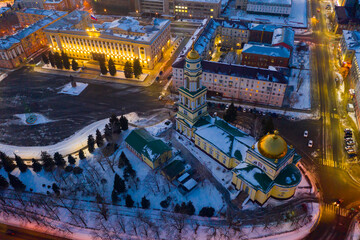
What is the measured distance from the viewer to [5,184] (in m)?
81.4

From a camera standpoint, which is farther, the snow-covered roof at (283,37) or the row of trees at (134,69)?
the snow-covered roof at (283,37)

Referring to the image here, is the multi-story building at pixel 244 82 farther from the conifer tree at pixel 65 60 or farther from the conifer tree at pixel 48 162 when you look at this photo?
the conifer tree at pixel 65 60

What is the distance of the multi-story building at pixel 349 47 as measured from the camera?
406 ft

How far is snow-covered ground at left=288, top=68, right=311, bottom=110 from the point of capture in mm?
110062

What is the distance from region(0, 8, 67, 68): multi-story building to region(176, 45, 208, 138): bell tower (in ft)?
346

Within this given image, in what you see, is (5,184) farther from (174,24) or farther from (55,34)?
(174,24)

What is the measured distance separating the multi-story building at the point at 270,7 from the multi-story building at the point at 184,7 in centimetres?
2662

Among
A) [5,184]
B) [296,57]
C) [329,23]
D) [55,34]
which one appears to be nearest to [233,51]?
[296,57]

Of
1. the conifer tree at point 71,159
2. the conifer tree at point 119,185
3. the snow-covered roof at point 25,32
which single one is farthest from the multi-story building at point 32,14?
the conifer tree at point 119,185

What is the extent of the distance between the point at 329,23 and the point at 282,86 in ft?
361

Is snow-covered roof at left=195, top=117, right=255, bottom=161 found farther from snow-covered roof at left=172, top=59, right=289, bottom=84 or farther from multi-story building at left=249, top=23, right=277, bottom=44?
multi-story building at left=249, top=23, right=277, bottom=44

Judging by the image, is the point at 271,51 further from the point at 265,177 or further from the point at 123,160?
the point at 123,160

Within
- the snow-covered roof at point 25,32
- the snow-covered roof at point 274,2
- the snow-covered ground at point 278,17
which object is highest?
the snow-covered roof at point 274,2

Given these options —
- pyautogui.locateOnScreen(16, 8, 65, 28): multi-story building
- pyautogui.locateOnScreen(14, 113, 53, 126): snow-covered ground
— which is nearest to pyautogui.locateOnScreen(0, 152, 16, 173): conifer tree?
pyautogui.locateOnScreen(14, 113, 53, 126): snow-covered ground
